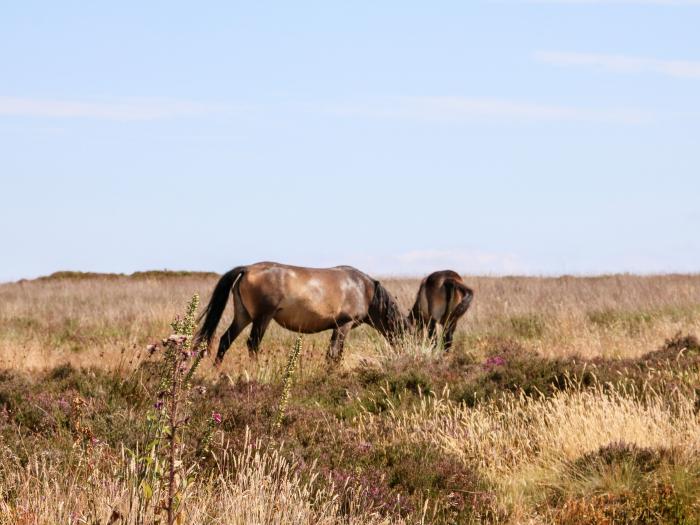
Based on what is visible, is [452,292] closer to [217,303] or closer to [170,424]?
[217,303]

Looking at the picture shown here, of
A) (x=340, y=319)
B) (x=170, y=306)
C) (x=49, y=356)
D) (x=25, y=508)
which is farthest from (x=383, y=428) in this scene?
(x=170, y=306)

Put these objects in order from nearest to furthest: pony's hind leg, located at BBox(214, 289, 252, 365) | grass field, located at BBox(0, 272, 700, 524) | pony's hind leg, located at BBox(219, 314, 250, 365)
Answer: grass field, located at BBox(0, 272, 700, 524), pony's hind leg, located at BBox(219, 314, 250, 365), pony's hind leg, located at BBox(214, 289, 252, 365)

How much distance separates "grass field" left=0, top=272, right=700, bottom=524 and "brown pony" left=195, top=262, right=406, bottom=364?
0.60 m

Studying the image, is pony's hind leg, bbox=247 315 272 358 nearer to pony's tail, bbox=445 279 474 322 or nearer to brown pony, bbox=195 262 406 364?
brown pony, bbox=195 262 406 364

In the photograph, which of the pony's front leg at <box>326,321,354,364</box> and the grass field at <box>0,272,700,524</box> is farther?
the pony's front leg at <box>326,321,354,364</box>

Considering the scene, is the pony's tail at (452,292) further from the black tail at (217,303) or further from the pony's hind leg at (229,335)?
the black tail at (217,303)

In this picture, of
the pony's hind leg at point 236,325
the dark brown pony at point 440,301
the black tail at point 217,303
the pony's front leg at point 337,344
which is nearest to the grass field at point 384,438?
the pony's front leg at point 337,344

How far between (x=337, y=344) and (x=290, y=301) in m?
0.94

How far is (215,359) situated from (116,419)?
637 cm

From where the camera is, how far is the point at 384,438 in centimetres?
915

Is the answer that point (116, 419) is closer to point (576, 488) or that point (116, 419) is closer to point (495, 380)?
point (576, 488)

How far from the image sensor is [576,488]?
7.64m

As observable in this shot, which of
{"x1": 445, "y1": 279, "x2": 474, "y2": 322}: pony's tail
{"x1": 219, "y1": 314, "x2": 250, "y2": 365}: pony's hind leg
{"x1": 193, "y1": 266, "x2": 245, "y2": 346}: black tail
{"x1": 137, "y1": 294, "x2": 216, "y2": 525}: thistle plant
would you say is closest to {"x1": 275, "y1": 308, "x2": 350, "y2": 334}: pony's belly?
{"x1": 219, "y1": 314, "x2": 250, "y2": 365}: pony's hind leg

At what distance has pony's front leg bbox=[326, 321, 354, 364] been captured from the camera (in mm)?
13773
